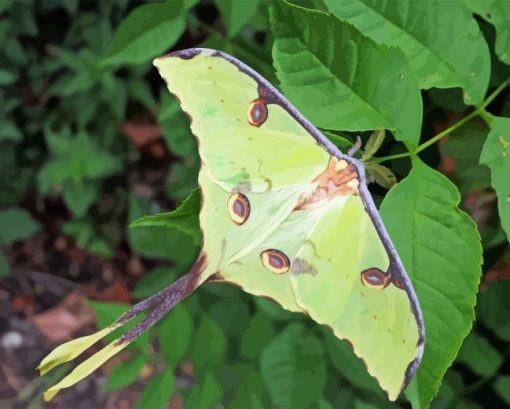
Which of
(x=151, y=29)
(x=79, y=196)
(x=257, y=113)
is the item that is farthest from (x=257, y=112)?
(x=79, y=196)

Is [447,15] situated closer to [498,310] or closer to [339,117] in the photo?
[339,117]

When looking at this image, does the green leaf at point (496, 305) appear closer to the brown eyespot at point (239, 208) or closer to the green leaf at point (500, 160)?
the green leaf at point (500, 160)

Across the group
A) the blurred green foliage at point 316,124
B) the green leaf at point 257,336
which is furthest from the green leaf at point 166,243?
the green leaf at point 257,336

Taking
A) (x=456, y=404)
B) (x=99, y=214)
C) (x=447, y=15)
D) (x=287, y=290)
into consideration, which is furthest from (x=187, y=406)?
(x=99, y=214)

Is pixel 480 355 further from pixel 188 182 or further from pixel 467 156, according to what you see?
pixel 188 182

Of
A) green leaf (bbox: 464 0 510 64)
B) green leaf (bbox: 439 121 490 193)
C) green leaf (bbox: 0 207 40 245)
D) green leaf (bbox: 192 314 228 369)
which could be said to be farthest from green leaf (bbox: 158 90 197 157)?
green leaf (bbox: 0 207 40 245)

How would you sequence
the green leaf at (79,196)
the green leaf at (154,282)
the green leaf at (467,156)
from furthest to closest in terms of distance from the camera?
the green leaf at (79,196) → the green leaf at (154,282) → the green leaf at (467,156)
